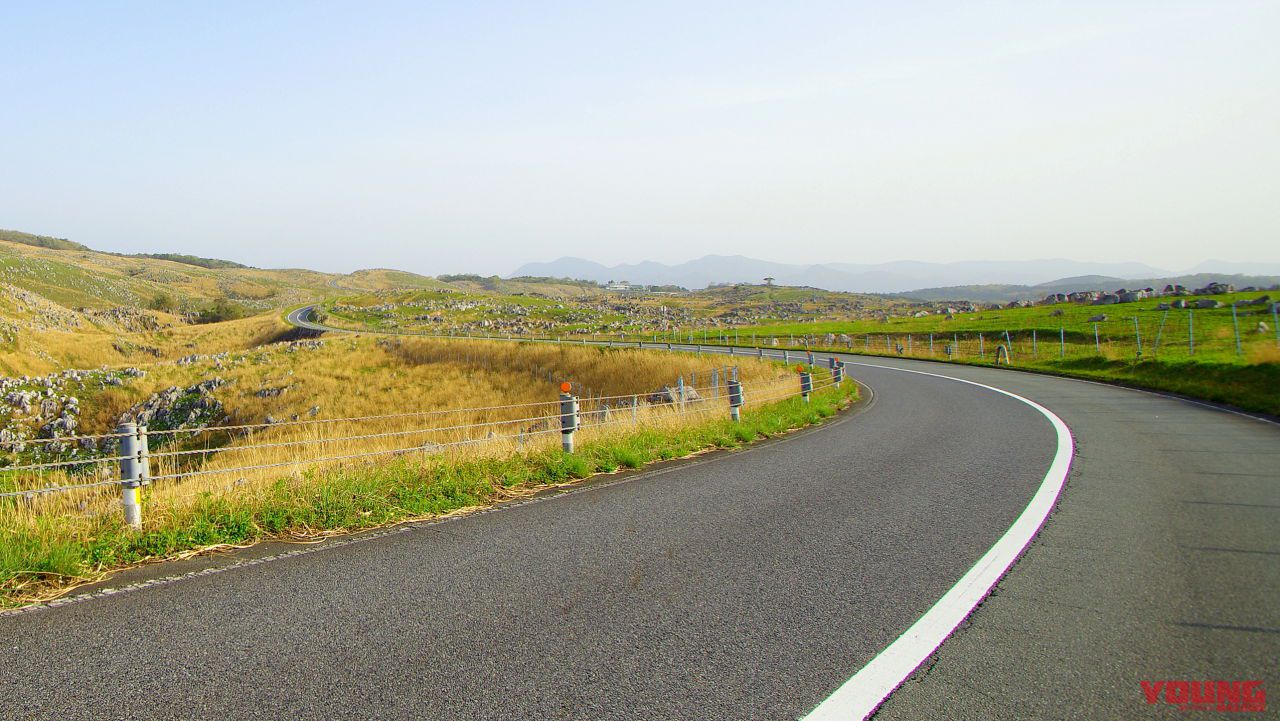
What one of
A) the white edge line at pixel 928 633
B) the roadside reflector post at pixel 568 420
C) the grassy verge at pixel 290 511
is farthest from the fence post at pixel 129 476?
the white edge line at pixel 928 633

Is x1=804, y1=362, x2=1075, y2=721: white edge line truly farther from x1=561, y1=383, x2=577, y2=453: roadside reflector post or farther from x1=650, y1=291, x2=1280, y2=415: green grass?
x1=650, y1=291, x2=1280, y2=415: green grass

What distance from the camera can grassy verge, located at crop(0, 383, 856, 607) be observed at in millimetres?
4754

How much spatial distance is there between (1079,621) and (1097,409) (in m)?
14.5

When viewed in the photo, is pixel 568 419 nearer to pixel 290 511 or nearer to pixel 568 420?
pixel 568 420

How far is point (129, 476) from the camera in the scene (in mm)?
5766

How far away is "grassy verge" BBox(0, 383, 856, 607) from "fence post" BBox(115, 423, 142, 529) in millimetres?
104

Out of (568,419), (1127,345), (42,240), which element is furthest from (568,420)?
(42,240)

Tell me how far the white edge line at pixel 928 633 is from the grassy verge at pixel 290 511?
4.63 meters

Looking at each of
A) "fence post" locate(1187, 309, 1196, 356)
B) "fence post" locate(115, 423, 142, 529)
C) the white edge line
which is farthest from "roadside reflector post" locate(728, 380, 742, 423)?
"fence post" locate(1187, 309, 1196, 356)

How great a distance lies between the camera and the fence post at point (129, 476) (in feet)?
18.6

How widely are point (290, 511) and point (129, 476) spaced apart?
131cm

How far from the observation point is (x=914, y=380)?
26094 millimetres

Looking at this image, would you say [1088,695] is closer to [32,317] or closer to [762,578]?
[762,578]
